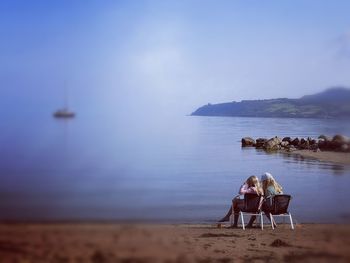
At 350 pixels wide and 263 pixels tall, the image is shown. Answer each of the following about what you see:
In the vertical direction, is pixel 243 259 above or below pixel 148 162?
below

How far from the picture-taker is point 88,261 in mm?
5230

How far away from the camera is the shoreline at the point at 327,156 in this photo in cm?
2061

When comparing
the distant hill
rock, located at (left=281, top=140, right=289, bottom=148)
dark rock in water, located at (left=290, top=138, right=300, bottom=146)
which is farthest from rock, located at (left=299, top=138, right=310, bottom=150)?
the distant hill

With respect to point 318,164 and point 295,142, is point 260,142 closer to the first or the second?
point 295,142

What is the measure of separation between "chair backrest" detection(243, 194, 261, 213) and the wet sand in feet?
40.6

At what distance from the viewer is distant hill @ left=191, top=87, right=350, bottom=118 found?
328 inches

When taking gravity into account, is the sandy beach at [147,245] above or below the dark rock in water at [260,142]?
below

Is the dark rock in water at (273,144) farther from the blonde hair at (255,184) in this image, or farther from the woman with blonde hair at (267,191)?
the blonde hair at (255,184)

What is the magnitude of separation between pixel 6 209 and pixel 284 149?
948 inches

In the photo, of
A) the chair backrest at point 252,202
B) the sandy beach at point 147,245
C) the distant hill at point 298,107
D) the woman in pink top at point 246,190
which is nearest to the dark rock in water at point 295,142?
the distant hill at point 298,107

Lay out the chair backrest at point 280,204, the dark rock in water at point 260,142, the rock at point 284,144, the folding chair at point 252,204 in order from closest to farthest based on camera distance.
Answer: the chair backrest at point 280,204 < the folding chair at point 252,204 < the rock at point 284,144 < the dark rock in water at point 260,142

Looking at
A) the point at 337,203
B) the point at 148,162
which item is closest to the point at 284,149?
the point at 337,203

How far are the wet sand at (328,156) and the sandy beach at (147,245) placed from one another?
13.9 m

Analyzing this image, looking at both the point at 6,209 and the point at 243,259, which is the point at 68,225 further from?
the point at 243,259
